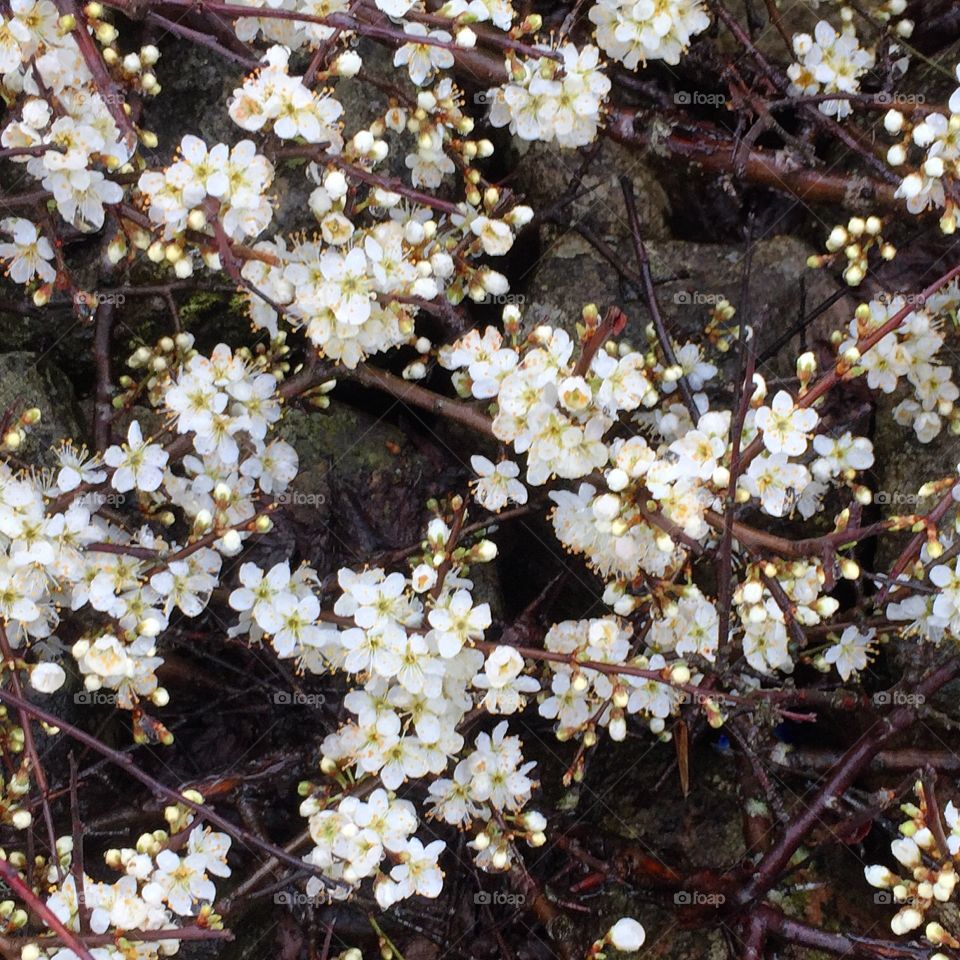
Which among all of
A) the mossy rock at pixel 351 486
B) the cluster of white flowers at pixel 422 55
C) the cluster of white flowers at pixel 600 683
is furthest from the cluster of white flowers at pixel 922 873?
the cluster of white flowers at pixel 422 55

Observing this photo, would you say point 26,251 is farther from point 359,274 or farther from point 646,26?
point 646,26

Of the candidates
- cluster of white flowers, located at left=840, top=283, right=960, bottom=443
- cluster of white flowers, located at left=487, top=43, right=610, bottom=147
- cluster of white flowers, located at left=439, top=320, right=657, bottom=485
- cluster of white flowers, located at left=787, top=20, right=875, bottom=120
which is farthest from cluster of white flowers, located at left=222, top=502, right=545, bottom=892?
cluster of white flowers, located at left=787, top=20, right=875, bottom=120

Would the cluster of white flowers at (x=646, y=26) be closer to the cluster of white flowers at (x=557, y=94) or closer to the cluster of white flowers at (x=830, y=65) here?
the cluster of white flowers at (x=557, y=94)

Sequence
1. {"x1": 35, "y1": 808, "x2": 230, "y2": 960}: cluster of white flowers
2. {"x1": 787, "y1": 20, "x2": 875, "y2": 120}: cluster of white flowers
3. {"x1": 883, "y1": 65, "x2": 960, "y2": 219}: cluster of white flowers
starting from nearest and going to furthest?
{"x1": 35, "y1": 808, "x2": 230, "y2": 960}: cluster of white flowers → {"x1": 883, "y1": 65, "x2": 960, "y2": 219}: cluster of white flowers → {"x1": 787, "y1": 20, "x2": 875, "y2": 120}: cluster of white flowers

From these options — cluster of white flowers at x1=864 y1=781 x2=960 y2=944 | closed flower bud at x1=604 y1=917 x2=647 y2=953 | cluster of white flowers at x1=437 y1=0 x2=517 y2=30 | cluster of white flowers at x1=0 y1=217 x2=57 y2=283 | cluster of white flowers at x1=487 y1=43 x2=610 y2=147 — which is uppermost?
cluster of white flowers at x1=437 y1=0 x2=517 y2=30

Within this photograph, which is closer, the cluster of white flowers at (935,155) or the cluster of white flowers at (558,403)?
the cluster of white flowers at (558,403)

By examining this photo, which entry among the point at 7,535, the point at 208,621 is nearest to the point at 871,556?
the point at 208,621

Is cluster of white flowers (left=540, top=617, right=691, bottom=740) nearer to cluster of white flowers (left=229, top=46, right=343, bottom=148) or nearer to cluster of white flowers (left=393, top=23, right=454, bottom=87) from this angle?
cluster of white flowers (left=229, top=46, right=343, bottom=148)
